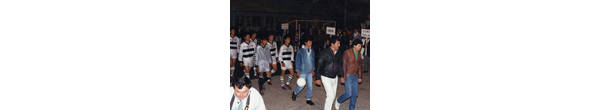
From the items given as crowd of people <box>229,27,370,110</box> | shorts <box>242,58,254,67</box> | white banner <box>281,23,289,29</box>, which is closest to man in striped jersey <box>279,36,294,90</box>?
crowd of people <box>229,27,370,110</box>

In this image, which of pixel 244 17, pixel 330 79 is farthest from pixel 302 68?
pixel 244 17

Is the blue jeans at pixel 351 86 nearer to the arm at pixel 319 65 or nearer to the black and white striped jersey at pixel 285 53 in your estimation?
the arm at pixel 319 65

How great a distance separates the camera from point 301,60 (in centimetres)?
429

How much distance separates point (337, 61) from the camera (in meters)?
Result: 3.77

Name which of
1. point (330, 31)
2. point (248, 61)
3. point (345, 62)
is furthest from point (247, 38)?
point (345, 62)

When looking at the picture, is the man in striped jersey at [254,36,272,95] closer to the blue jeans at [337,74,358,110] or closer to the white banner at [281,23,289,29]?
the white banner at [281,23,289,29]

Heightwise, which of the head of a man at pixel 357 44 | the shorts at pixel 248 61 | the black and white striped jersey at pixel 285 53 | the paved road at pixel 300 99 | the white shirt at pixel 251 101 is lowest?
the paved road at pixel 300 99

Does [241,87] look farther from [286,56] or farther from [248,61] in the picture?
[286,56]

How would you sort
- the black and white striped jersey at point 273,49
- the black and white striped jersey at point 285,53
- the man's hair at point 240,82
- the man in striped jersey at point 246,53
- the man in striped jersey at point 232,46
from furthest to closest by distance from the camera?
1. the black and white striped jersey at point 273,49
2. the black and white striped jersey at point 285,53
3. the man in striped jersey at point 246,53
4. the man in striped jersey at point 232,46
5. the man's hair at point 240,82

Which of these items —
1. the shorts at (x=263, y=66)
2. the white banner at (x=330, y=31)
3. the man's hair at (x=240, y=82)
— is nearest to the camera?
the man's hair at (x=240, y=82)

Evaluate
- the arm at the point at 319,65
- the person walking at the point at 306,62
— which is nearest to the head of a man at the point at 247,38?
the person walking at the point at 306,62

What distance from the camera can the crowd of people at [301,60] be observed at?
292cm

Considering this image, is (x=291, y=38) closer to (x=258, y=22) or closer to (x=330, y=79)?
(x=258, y=22)

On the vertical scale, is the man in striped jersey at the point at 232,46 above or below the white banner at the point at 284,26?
below
